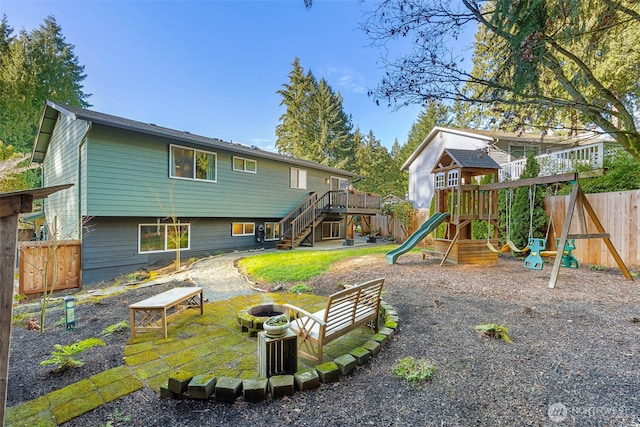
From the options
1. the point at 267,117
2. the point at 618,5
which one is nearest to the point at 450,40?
the point at 618,5

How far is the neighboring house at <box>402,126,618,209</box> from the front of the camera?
986cm

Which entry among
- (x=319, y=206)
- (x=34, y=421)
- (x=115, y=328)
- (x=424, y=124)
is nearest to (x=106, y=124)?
(x=115, y=328)

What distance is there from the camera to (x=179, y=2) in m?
10.1

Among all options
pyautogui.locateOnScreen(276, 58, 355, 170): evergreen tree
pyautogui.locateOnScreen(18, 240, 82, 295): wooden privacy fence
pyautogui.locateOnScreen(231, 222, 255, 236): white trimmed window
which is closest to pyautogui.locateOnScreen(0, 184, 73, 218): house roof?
pyautogui.locateOnScreen(18, 240, 82, 295): wooden privacy fence

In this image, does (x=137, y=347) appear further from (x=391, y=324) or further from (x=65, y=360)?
(x=391, y=324)

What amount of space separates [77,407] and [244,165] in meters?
11.4

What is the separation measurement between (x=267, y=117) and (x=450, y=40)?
29457 mm

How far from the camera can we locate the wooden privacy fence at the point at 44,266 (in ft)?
25.2

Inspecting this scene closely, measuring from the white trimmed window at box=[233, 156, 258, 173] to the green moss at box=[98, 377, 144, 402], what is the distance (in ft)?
35.0

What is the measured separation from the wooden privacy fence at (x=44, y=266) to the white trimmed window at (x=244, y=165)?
6.30m

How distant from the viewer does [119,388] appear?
270 cm

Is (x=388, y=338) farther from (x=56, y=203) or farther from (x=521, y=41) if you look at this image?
(x=56, y=203)

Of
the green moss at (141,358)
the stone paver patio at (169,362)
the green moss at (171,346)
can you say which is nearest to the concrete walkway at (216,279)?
the stone paver patio at (169,362)

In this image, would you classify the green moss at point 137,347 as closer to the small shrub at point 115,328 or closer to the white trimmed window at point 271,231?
the small shrub at point 115,328
